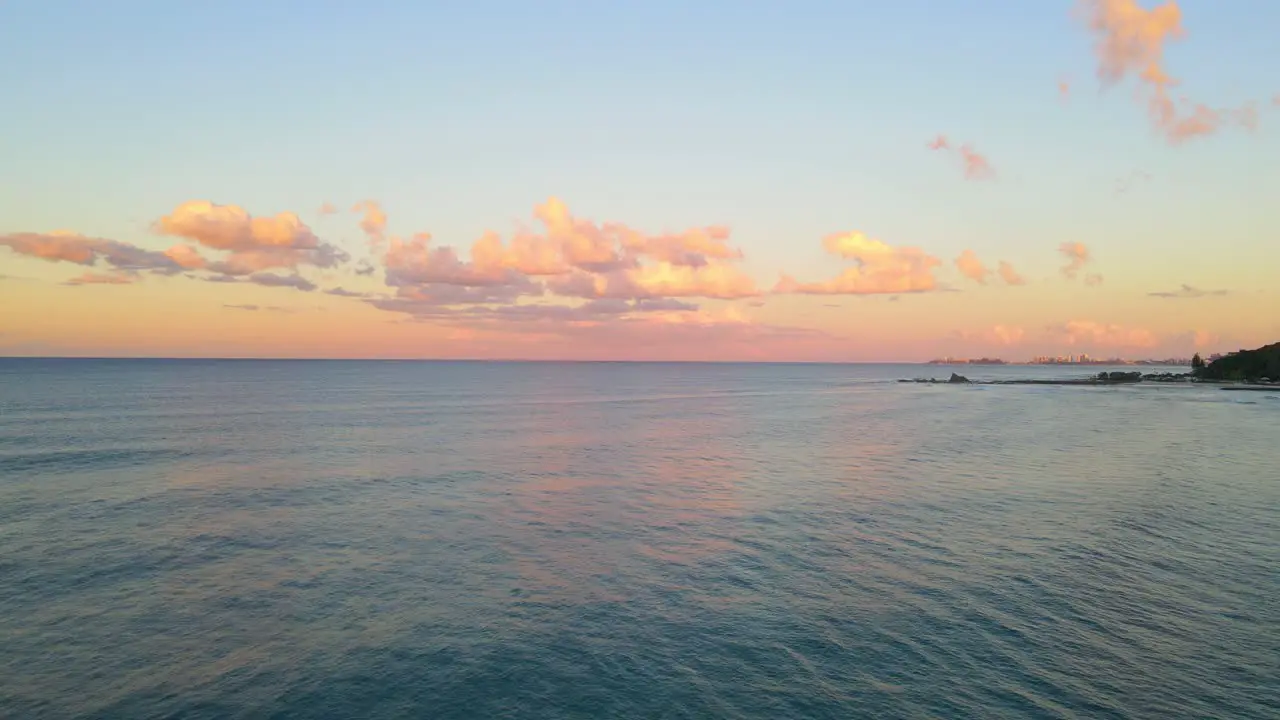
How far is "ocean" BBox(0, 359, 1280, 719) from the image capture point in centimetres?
2192

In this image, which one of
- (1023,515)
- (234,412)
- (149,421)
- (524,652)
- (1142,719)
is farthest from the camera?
(234,412)

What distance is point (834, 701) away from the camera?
69.8 feet

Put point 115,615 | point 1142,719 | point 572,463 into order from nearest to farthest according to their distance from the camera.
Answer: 1. point 1142,719
2. point 115,615
3. point 572,463

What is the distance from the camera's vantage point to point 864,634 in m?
25.9

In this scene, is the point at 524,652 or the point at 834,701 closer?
the point at 834,701

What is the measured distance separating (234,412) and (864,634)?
115054mm

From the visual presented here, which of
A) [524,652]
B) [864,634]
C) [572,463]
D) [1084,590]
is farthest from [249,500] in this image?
[1084,590]

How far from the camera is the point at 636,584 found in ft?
104

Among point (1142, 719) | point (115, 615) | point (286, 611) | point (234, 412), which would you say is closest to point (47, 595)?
point (115, 615)

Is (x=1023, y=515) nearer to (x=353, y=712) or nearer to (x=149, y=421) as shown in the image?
(x=353, y=712)

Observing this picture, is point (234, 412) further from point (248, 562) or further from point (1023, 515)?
point (1023, 515)

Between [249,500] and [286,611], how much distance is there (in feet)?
79.8

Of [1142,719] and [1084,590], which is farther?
[1084,590]

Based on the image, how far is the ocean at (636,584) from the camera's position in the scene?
863 inches
